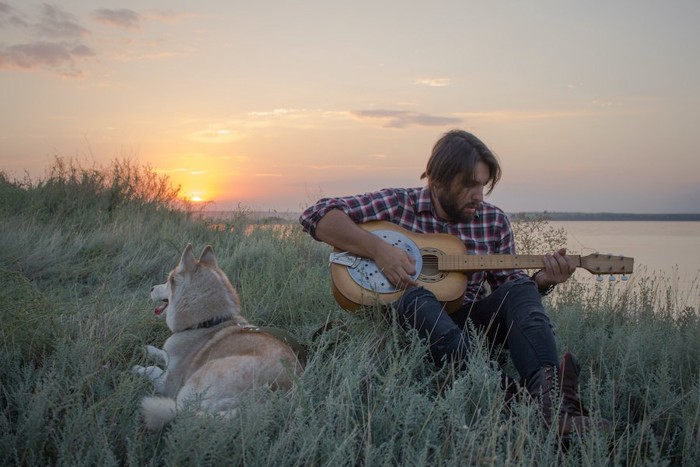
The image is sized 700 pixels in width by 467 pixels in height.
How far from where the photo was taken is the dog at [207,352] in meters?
3.14

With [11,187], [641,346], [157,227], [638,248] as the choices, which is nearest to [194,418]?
[641,346]

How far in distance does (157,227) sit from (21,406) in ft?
22.4

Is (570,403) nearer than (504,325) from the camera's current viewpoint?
Yes

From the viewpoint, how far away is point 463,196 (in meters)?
4.43

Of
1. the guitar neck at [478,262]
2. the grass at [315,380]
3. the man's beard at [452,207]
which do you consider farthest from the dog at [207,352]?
the man's beard at [452,207]

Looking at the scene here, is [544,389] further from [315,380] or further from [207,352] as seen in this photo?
[207,352]

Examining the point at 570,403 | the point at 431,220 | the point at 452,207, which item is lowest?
the point at 570,403

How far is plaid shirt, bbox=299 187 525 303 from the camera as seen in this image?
4.57 metres

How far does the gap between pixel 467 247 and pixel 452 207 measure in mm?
361

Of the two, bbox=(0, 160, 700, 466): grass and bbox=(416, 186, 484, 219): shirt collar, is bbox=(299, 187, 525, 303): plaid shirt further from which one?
bbox=(0, 160, 700, 466): grass

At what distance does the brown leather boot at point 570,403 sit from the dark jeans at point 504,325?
9.3 inches

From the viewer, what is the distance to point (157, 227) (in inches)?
378

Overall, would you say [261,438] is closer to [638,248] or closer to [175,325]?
[175,325]

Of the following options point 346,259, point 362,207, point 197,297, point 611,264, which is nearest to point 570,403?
point 611,264
